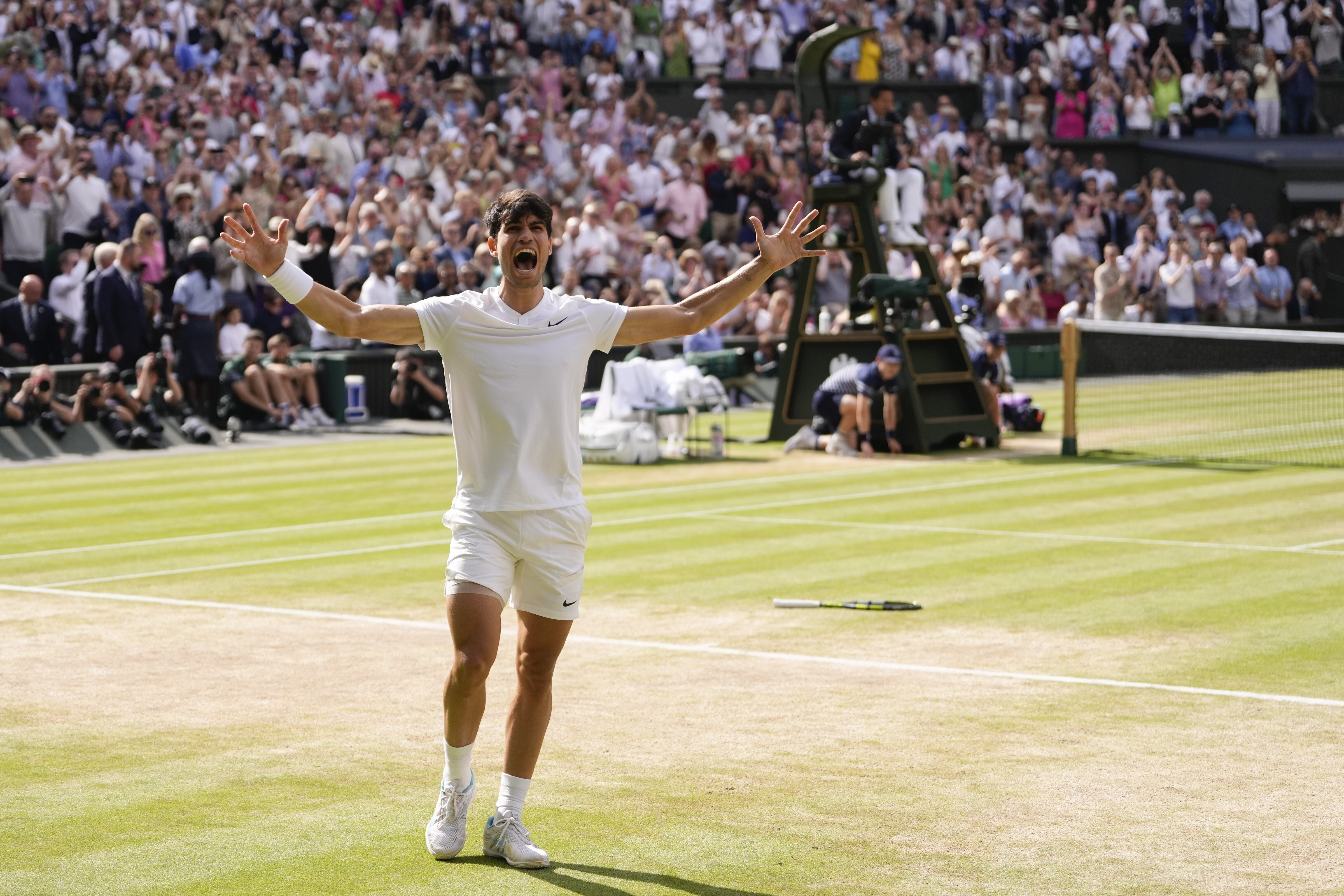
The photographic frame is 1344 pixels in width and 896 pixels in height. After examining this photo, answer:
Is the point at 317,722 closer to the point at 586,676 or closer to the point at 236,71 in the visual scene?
the point at 586,676

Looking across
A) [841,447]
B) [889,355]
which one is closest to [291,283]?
[889,355]

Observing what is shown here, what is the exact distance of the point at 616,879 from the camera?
20.4 ft

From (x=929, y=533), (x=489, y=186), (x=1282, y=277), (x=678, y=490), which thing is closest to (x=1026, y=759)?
(x=929, y=533)

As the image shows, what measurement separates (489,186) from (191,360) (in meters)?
6.44

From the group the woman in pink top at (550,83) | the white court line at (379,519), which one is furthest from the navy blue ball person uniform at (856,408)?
the woman in pink top at (550,83)

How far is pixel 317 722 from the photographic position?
8656 millimetres

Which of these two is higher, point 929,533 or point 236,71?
point 236,71

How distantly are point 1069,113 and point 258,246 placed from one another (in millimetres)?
36856

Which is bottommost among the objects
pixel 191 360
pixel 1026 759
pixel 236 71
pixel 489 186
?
pixel 1026 759

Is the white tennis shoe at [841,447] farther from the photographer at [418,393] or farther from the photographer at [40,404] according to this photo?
the photographer at [40,404]

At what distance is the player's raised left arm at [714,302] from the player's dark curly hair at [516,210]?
496 mm

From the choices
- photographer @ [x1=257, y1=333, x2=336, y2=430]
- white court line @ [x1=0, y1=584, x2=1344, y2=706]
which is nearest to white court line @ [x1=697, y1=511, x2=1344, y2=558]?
white court line @ [x1=0, y1=584, x2=1344, y2=706]

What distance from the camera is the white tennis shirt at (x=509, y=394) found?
21.1ft

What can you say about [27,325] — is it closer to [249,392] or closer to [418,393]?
[249,392]
